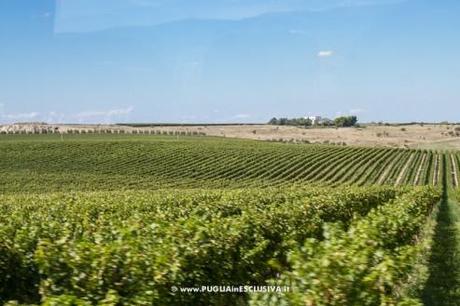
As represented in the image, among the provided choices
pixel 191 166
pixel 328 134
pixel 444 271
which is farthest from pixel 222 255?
pixel 328 134

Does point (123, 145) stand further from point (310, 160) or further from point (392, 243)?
point (392, 243)

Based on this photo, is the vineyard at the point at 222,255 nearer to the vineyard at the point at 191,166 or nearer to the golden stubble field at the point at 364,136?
the vineyard at the point at 191,166

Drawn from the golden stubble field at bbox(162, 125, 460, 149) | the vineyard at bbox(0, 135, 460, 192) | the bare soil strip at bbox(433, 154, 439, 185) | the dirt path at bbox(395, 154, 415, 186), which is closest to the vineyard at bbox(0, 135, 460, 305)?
the vineyard at bbox(0, 135, 460, 192)

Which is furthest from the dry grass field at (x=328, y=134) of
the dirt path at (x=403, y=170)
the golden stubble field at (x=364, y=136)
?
the dirt path at (x=403, y=170)

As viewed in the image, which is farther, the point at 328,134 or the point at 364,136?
the point at 328,134

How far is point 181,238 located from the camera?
7.70m

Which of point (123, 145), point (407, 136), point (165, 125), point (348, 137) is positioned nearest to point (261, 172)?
point (123, 145)

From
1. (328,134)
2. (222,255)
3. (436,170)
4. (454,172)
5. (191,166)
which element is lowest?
(454,172)

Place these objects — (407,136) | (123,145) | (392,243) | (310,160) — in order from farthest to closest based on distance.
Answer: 1. (407,136)
2. (123,145)
3. (310,160)
4. (392,243)

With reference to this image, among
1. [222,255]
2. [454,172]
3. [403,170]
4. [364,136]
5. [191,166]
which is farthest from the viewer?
[364,136]

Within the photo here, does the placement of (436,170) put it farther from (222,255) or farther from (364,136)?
(222,255)

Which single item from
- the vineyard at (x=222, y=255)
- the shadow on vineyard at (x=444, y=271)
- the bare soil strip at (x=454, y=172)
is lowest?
the bare soil strip at (x=454, y=172)

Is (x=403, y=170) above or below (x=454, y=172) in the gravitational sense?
above

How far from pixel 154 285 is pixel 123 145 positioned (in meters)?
76.8
